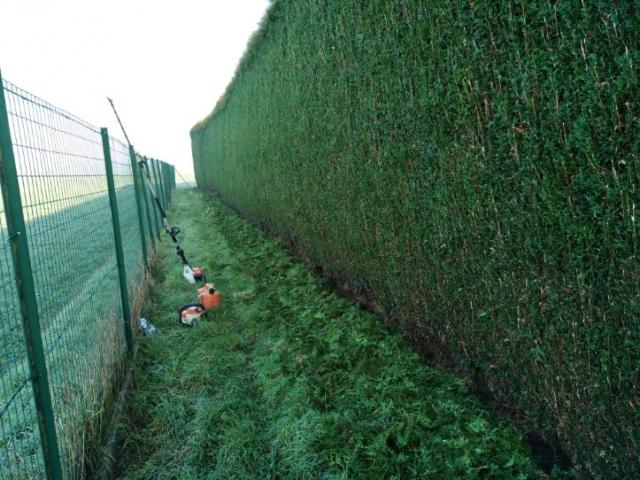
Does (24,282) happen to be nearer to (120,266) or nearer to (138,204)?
(120,266)

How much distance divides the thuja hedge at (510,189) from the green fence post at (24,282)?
230 centimetres

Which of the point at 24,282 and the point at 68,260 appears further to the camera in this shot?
the point at 68,260

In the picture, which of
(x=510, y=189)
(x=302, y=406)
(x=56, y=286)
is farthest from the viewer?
(x=302, y=406)

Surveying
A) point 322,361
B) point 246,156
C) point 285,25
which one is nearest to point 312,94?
point 285,25

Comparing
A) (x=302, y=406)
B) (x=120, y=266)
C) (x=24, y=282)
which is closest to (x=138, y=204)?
(x=120, y=266)

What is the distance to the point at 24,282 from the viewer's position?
2137mm

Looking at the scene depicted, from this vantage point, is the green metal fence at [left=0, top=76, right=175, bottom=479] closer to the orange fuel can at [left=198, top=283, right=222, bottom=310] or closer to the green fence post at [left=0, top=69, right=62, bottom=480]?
the green fence post at [left=0, top=69, right=62, bottom=480]

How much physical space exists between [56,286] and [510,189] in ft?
8.82

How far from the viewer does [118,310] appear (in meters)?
4.36

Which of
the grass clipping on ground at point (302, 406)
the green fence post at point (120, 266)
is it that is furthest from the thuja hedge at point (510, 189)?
the green fence post at point (120, 266)

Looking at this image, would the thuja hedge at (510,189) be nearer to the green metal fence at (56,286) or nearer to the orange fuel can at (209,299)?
the orange fuel can at (209,299)

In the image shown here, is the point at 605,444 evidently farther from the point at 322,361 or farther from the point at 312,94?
the point at 312,94

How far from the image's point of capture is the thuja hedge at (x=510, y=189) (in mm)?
1835

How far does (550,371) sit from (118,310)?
3.66 metres
